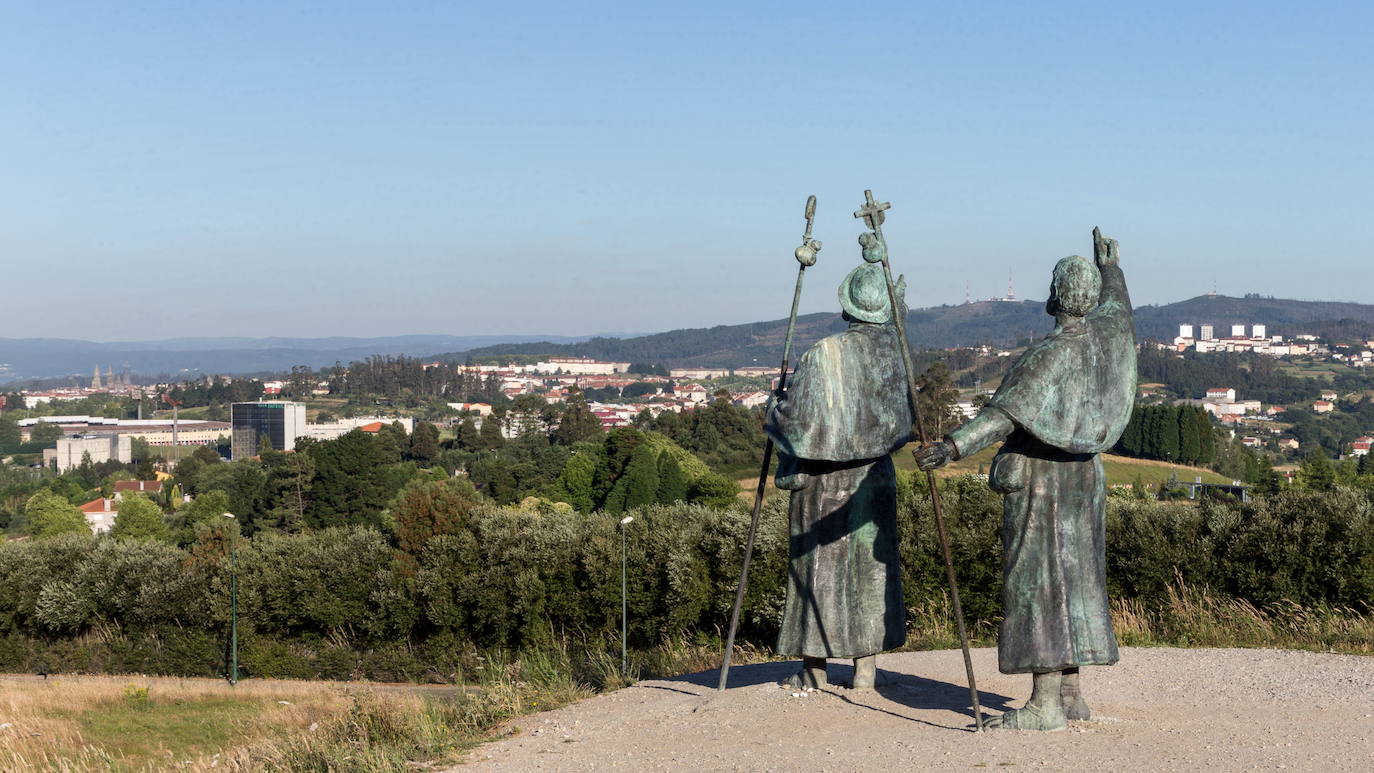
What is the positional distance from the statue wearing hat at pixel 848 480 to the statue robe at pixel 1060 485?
4.12 feet

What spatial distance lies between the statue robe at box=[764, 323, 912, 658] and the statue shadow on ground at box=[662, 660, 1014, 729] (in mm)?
385

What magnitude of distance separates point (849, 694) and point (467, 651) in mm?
19757

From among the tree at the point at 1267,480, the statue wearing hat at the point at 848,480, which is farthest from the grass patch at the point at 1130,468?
the statue wearing hat at the point at 848,480

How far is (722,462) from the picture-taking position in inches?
4028

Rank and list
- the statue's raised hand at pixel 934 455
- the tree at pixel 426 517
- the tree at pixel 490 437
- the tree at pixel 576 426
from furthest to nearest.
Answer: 1. the tree at pixel 490 437
2. the tree at pixel 576 426
3. the tree at pixel 426 517
4. the statue's raised hand at pixel 934 455

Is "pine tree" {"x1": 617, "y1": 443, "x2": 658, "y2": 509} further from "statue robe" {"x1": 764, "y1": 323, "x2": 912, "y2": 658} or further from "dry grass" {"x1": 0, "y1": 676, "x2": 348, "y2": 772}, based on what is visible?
"statue robe" {"x1": 764, "y1": 323, "x2": 912, "y2": 658}

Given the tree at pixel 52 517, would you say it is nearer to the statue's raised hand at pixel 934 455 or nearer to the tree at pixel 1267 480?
the tree at pixel 1267 480

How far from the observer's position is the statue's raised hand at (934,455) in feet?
26.9

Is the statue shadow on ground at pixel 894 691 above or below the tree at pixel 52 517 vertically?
above

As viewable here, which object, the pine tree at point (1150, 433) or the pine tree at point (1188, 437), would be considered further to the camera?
the pine tree at point (1150, 433)

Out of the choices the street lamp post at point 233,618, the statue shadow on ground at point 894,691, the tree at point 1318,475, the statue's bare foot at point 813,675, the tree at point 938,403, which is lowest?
the tree at point 1318,475

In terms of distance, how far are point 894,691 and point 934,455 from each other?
9.57 ft

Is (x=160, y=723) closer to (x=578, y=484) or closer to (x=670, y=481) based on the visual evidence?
(x=670, y=481)

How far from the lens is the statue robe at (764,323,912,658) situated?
9.96 m
